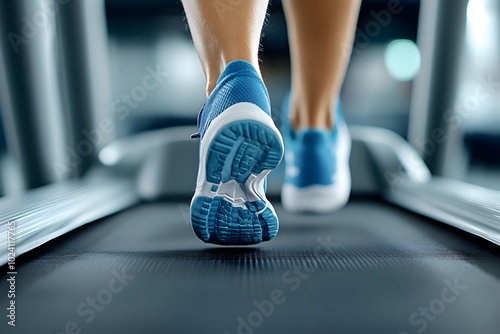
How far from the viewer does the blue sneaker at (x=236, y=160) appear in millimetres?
698

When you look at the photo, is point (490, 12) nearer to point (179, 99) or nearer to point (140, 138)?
point (179, 99)

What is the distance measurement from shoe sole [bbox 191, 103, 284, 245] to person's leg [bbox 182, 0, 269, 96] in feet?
0.43

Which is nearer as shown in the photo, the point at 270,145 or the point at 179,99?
the point at 270,145

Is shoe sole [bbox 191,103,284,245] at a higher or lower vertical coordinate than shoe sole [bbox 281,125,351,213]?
higher

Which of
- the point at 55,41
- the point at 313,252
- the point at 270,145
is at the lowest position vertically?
the point at 313,252

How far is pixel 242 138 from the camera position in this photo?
2.30ft

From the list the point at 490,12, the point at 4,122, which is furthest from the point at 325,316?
the point at 490,12

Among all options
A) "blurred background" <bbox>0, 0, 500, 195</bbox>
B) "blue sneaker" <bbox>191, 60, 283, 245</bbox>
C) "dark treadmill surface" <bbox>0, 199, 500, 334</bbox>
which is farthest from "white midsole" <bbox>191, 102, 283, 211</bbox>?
"blurred background" <bbox>0, 0, 500, 195</bbox>

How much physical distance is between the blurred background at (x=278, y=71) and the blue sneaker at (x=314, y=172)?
34.3 inches

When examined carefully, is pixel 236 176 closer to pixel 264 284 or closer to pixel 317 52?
pixel 264 284

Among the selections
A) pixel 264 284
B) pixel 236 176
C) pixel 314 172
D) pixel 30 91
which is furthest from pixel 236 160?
pixel 30 91

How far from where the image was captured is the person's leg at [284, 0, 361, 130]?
43.5 inches

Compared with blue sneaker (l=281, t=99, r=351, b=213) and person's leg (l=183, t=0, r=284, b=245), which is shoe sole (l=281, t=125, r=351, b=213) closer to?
blue sneaker (l=281, t=99, r=351, b=213)

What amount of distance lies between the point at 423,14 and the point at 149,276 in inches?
69.3
